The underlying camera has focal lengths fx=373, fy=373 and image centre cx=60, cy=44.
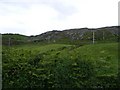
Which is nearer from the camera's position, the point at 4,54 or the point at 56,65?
the point at 56,65

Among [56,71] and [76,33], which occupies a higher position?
[76,33]

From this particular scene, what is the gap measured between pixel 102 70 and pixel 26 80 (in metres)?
7.22

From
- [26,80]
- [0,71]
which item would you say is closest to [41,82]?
[26,80]

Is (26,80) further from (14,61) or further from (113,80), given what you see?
(113,80)

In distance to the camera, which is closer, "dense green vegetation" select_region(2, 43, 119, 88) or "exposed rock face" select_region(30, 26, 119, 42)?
"dense green vegetation" select_region(2, 43, 119, 88)

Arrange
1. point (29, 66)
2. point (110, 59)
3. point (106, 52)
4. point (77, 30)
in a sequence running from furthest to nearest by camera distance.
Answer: point (77, 30)
point (106, 52)
point (110, 59)
point (29, 66)

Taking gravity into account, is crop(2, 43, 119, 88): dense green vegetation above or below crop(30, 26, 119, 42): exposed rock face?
below

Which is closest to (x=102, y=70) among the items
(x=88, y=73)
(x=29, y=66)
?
(x=88, y=73)

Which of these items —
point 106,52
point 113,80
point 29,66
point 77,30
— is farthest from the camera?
point 77,30

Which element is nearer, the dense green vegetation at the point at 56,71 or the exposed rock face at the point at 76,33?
the dense green vegetation at the point at 56,71

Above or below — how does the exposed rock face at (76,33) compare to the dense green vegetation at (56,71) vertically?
above

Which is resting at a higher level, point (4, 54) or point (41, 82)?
point (4, 54)

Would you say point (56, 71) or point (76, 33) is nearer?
point (56, 71)

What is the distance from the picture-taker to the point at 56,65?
32875 millimetres
